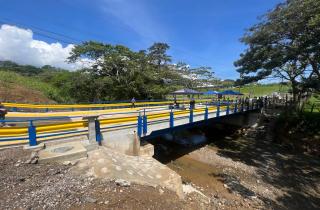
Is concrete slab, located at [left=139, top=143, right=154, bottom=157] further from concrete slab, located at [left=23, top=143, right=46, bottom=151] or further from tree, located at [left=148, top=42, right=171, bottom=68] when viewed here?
tree, located at [left=148, top=42, right=171, bottom=68]

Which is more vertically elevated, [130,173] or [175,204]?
[130,173]

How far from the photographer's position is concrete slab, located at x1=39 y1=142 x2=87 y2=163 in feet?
17.5

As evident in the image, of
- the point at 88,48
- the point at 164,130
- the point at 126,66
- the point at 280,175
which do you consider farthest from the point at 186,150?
the point at 88,48

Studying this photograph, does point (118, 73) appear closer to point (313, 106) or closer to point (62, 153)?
point (62, 153)

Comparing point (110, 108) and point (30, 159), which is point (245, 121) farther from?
point (30, 159)

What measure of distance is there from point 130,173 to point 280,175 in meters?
10.4

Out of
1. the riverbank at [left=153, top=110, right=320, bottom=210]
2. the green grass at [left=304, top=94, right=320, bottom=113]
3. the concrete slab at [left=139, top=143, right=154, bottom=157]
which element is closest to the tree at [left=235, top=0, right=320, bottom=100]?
the green grass at [left=304, top=94, right=320, bottom=113]

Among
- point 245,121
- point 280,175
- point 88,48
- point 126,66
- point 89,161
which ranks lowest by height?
point 280,175

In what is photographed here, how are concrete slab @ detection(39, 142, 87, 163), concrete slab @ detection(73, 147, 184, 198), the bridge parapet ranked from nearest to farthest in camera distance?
concrete slab @ detection(73, 147, 184, 198) < concrete slab @ detection(39, 142, 87, 163) < the bridge parapet

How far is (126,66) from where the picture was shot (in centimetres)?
2491

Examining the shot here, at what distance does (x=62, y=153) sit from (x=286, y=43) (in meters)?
17.2

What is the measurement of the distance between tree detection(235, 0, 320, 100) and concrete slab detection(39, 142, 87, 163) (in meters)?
13.6

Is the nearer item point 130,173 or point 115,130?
point 130,173

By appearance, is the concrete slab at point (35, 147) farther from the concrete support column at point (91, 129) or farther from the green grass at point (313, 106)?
the green grass at point (313, 106)
